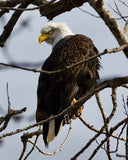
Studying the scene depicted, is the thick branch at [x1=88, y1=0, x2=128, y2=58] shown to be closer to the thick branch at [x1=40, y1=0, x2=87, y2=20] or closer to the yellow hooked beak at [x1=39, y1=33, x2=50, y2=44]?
the thick branch at [x1=40, y1=0, x2=87, y2=20]

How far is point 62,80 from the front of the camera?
5.03 metres

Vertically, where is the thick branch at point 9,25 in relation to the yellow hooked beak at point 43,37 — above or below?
below

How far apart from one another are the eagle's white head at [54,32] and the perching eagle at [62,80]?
85cm

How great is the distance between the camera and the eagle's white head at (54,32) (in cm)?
646

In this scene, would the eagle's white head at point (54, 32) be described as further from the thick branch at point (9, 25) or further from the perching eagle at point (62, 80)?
the thick branch at point (9, 25)

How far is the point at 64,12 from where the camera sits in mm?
4500

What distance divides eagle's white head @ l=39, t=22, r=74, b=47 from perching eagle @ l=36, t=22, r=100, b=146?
0.85 meters

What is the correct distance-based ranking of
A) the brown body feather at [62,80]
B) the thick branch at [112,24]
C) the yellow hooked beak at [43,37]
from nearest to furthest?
the thick branch at [112,24]
the brown body feather at [62,80]
the yellow hooked beak at [43,37]

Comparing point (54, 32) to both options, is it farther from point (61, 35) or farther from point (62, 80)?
point (62, 80)

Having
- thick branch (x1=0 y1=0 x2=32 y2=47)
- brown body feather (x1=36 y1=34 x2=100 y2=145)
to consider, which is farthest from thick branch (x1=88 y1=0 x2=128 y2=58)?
brown body feather (x1=36 y1=34 x2=100 y2=145)

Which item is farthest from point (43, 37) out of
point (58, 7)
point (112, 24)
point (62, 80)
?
point (112, 24)

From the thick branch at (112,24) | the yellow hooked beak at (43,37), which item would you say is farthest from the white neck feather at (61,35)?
the thick branch at (112,24)

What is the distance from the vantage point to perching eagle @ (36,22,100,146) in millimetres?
4633

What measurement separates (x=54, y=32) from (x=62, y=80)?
66.4 inches
